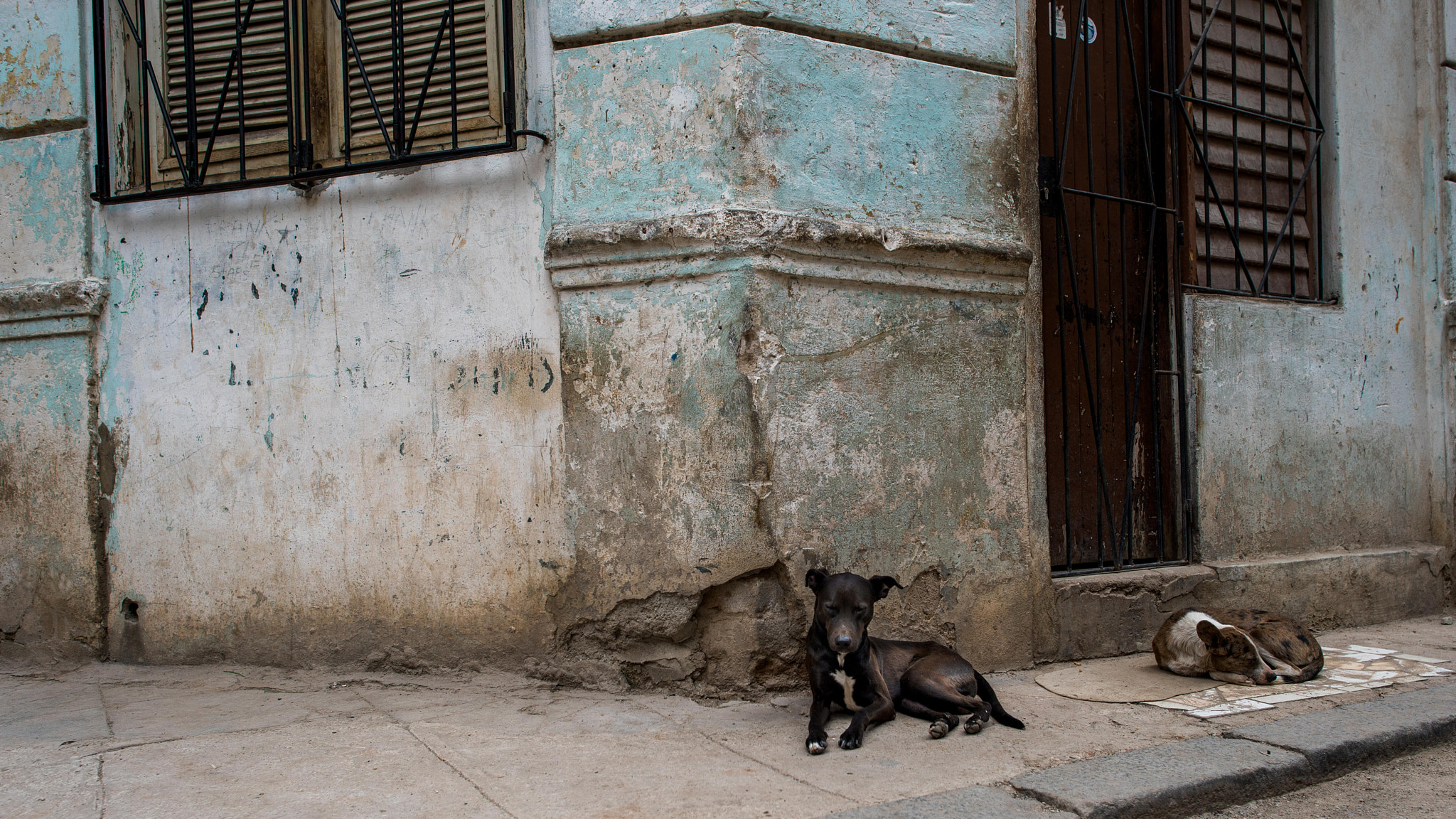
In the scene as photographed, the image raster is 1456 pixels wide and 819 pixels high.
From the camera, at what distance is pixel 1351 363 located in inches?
242

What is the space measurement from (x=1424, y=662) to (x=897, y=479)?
9.21 ft

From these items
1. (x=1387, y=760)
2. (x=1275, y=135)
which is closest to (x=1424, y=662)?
(x=1387, y=760)

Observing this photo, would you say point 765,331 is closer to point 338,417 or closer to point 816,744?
point 816,744

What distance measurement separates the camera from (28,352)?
16.8 feet

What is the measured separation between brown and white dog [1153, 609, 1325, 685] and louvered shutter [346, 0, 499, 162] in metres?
3.93

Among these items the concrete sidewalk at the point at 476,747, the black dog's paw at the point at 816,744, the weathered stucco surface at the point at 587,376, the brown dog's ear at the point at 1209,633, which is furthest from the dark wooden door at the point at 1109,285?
the black dog's paw at the point at 816,744

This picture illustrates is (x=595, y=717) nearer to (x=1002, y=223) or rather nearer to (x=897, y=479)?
(x=897, y=479)

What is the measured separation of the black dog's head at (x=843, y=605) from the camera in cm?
363

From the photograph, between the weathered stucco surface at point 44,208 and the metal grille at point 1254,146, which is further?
the metal grille at point 1254,146

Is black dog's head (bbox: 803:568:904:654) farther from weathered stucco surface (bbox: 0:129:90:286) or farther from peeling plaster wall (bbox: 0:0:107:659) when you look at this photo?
weathered stucco surface (bbox: 0:129:90:286)

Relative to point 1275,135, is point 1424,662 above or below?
below

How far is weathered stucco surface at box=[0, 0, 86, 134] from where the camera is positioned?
16.7ft

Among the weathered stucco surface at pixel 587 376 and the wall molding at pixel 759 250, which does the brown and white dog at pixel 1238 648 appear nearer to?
the weathered stucco surface at pixel 587 376

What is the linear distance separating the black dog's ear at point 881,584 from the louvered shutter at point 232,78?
3503 millimetres
